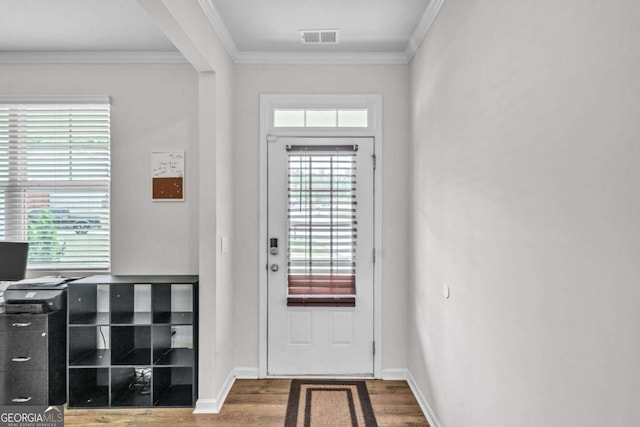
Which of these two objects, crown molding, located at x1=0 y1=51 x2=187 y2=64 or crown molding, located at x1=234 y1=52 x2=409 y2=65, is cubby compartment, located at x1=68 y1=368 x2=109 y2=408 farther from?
crown molding, located at x1=234 y1=52 x2=409 y2=65

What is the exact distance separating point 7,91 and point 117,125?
981mm

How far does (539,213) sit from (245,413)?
247cm

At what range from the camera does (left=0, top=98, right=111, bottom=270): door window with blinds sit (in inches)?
139

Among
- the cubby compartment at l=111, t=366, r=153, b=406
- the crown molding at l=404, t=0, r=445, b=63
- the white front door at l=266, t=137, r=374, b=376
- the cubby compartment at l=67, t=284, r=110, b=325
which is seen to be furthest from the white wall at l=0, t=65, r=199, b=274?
the crown molding at l=404, t=0, r=445, b=63

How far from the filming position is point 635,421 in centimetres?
101

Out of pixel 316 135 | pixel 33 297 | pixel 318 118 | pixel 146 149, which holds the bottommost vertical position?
pixel 33 297

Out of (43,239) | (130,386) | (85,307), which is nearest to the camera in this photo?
(85,307)

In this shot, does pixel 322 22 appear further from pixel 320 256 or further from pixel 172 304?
pixel 172 304

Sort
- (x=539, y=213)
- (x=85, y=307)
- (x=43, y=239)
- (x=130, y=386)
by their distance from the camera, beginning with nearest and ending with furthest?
(x=539, y=213) → (x=85, y=307) → (x=130, y=386) → (x=43, y=239)

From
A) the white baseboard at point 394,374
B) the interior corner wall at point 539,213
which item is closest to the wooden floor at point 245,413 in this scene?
the white baseboard at point 394,374

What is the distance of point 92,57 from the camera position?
3479mm

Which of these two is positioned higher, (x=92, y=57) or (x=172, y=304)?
(x=92, y=57)

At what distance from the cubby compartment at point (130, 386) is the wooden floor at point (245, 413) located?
3.2 inches

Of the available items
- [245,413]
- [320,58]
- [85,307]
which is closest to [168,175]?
[85,307]
